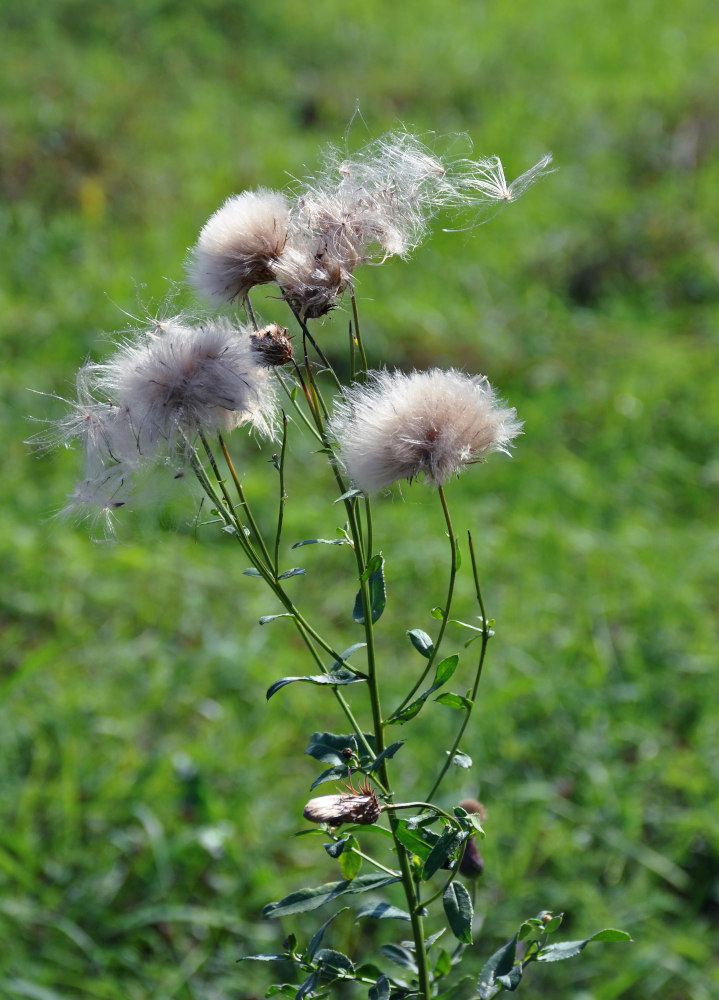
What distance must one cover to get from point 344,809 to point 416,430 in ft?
1.07

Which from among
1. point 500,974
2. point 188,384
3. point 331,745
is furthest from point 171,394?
point 500,974

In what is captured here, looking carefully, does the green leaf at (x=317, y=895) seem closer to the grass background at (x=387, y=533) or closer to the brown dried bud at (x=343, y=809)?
the brown dried bud at (x=343, y=809)

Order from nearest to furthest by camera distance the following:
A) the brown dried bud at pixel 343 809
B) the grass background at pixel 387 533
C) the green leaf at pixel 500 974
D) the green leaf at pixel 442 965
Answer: the brown dried bud at pixel 343 809, the green leaf at pixel 500 974, the green leaf at pixel 442 965, the grass background at pixel 387 533

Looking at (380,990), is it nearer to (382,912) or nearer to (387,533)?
(382,912)

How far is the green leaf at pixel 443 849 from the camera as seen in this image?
33.8 inches

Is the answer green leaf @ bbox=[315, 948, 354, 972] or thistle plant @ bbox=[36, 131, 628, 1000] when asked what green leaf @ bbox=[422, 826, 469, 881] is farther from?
green leaf @ bbox=[315, 948, 354, 972]

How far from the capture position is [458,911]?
3.01 feet

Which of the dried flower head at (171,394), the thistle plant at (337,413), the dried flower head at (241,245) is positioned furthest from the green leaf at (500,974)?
the dried flower head at (241,245)

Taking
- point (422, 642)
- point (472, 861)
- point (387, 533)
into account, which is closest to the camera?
point (422, 642)

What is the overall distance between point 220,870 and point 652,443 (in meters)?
2.01

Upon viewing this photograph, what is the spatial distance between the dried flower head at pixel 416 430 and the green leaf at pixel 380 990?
459 mm

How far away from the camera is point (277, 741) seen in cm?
224

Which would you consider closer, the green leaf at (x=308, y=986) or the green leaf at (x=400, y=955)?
the green leaf at (x=308, y=986)

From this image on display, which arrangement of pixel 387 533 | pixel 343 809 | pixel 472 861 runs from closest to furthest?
1. pixel 343 809
2. pixel 472 861
3. pixel 387 533
